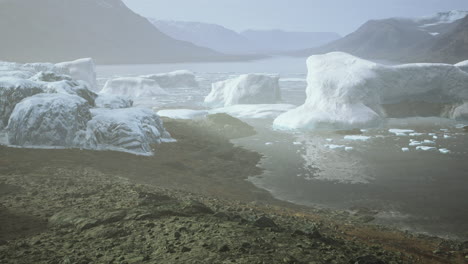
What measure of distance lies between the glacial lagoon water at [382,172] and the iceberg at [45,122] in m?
6.12

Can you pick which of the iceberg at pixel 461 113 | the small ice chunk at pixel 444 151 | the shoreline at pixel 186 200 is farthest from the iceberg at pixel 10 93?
the iceberg at pixel 461 113


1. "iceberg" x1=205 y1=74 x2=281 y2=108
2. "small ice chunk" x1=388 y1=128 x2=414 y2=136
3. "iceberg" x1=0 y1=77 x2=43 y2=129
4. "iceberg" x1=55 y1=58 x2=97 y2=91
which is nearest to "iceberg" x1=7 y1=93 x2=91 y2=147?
"iceberg" x1=0 y1=77 x2=43 y2=129

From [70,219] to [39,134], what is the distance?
7.44m

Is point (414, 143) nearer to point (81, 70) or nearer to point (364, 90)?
point (364, 90)

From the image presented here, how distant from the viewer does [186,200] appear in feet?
24.4

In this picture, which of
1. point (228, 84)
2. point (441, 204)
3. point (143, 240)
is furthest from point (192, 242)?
point (228, 84)

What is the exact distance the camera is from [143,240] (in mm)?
5523

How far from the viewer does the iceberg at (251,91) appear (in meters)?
32.3

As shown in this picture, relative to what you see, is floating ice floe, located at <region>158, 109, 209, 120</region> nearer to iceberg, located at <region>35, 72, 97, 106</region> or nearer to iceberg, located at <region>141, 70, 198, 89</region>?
iceberg, located at <region>35, 72, 97, 106</region>

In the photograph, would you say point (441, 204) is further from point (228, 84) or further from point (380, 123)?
point (228, 84)

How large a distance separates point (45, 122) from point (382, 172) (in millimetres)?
10351

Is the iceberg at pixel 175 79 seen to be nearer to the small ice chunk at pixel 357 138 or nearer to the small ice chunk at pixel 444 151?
the small ice chunk at pixel 357 138

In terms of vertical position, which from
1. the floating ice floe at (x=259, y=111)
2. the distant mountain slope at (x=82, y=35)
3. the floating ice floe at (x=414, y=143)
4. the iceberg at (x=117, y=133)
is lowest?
the floating ice floe at (x=414, y=143)

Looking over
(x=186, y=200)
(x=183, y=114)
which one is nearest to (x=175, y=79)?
(x=183, y=114)
